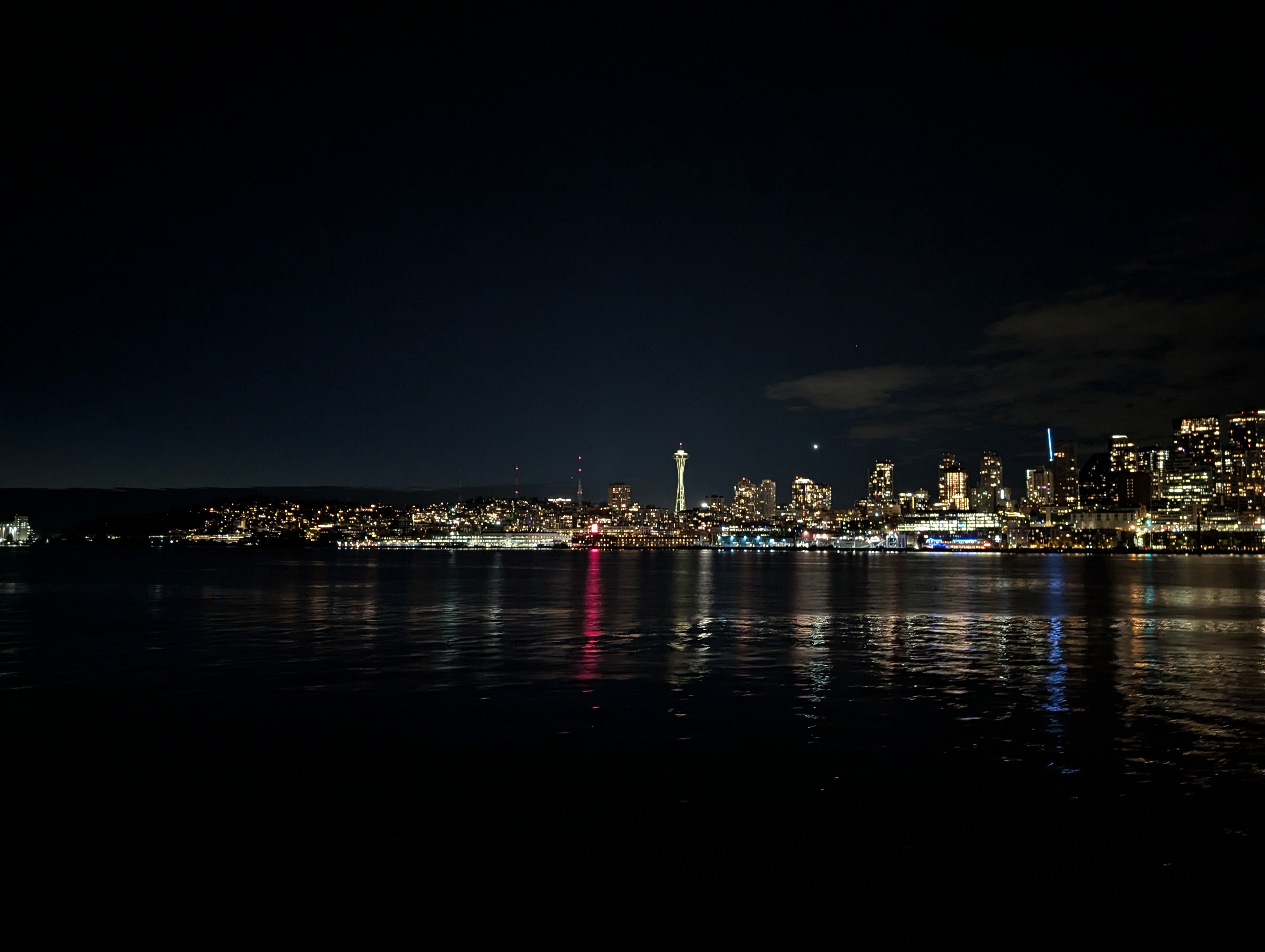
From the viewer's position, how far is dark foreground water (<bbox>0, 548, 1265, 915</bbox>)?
9.73 m

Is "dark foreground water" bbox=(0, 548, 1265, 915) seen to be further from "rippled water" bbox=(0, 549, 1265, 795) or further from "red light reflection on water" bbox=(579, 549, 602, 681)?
"red light reflection on water" bbox=(579, 549, 602, 681)

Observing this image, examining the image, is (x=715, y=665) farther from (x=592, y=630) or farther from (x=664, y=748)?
(x=592, y=630)

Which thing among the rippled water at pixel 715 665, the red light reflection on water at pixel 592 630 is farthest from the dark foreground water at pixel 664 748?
the red light reflection on water at pixel 592 630

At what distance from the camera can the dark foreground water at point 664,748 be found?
9.73 metres

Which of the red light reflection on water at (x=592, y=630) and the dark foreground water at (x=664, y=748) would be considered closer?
the dark foreground water at (x=664, y=748)

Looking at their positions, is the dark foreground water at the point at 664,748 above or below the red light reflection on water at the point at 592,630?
above

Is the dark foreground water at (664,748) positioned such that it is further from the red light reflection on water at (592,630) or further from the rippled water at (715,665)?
the red light reflection on water at (592,630)

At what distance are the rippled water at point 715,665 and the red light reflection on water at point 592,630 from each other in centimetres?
21

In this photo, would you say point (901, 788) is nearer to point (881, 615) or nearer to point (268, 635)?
point (268, 635)

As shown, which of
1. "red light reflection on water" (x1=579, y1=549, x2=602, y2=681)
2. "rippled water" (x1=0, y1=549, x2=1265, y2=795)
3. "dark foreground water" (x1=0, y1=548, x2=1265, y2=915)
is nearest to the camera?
"dark foreground water" (x1=0, y1=548, x2=1265, y2=915)

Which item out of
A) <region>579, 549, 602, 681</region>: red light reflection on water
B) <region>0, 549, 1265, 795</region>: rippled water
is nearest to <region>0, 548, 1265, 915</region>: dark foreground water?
<region>0, 549, 1265, 795</region>: rippled water

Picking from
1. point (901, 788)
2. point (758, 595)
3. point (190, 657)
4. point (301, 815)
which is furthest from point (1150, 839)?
point (758, 595)

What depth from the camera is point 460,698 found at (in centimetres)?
1875

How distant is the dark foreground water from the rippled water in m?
0.14
